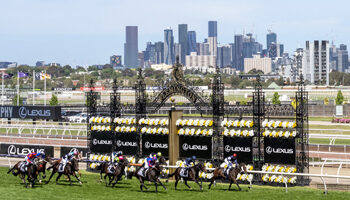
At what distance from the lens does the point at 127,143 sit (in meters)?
25.2

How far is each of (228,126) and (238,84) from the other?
17057 centimetres

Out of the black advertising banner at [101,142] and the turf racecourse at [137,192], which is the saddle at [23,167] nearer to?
the turf racecourse at [137,192]

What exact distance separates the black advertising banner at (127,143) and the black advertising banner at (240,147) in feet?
13.8

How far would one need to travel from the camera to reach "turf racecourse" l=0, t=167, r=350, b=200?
60.2 feet

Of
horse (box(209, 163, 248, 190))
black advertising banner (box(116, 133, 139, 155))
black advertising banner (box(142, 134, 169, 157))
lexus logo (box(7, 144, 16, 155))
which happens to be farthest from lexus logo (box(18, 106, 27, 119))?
horse (box(209, 163, 248, 190))

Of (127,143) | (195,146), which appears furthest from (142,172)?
(127,143)

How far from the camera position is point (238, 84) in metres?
192

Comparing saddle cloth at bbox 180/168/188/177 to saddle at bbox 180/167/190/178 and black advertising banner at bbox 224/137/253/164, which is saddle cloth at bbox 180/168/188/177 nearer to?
saddle at bbox 180/167/190/178

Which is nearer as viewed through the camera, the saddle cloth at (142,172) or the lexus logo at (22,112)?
the saddle cloth at (142,172)

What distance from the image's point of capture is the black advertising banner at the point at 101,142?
25828mm

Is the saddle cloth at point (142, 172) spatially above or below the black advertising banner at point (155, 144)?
below

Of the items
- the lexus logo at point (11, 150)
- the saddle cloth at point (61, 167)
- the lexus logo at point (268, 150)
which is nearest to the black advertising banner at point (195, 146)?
the lexus logo at point (268, 150)

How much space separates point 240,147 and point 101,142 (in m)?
6.70

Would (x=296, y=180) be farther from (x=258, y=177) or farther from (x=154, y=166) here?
(x=154, y=166)
